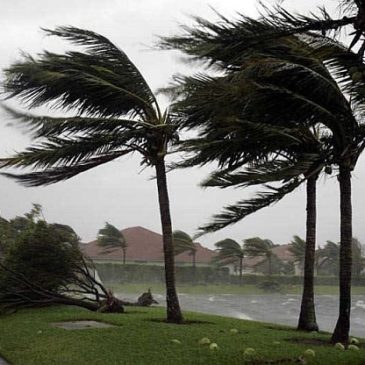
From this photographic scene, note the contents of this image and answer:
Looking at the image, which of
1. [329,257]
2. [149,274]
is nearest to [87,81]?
→ [149,274]

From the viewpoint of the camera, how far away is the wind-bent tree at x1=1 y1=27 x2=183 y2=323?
13.2 metres

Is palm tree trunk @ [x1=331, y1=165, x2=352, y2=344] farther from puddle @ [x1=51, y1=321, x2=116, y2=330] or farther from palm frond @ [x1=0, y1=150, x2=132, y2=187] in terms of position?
palm frond @ [x1=0, y1=150, x2=132, y2=187]

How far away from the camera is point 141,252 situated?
63344 mm

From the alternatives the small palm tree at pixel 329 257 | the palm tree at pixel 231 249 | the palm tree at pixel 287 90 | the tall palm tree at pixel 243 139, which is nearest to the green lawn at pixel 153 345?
the palm tree at pixel 287 90

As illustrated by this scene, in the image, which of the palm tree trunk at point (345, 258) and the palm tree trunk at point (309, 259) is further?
the palm tree trunk at point (309, 259)

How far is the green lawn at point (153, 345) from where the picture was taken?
329 inches

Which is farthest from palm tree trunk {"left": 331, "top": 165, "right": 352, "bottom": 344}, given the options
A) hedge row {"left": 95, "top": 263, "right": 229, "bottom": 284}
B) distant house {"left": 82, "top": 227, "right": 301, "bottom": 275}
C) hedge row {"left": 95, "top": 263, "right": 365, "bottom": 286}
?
distant house {"left": 82, "top": 227, "right": 301, "bottom": 275}

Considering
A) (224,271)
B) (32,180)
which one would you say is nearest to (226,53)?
(32,180)

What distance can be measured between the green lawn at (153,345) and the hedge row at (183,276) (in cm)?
3517

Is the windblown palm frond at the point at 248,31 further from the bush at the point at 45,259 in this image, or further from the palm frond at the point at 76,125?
the bush at the point at 45,259

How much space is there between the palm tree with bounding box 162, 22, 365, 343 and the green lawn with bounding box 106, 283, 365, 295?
110ft

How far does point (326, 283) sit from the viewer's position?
53.5m

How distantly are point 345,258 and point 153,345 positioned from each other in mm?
3781

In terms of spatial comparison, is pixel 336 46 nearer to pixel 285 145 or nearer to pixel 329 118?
pixel 329 118
